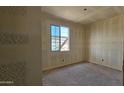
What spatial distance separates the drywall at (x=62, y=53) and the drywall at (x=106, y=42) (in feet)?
1.34

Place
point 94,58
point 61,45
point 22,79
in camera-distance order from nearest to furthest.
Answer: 1. point 22,79
2. point 61,45
3. point 94,58

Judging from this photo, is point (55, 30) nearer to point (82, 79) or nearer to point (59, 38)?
point (59, 38)

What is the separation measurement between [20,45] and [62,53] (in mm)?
3115

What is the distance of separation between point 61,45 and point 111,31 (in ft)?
6.48

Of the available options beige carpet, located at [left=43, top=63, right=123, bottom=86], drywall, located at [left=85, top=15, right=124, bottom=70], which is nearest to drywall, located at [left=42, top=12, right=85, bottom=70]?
drywall, located at [left=85, top=15, right=124, bottom=70]

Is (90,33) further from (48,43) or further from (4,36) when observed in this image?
(4,36)

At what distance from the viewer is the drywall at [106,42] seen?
3627mm

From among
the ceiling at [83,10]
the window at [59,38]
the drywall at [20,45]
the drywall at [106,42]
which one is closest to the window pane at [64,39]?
the window at [59,38]

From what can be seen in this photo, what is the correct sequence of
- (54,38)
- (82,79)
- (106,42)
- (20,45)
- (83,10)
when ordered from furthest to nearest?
(106,42), (54,38), (83,10), (82,79), (20,45)

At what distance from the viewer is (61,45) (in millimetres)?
4211

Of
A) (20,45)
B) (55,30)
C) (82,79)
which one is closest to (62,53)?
(55,30)

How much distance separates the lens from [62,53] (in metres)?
4.18
